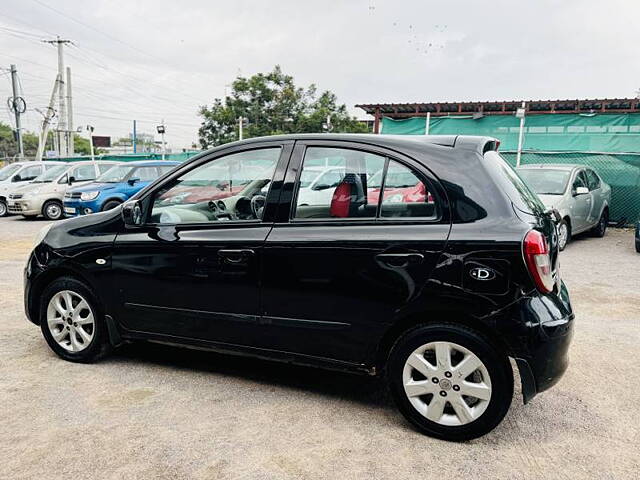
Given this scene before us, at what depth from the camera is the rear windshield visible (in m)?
2.81

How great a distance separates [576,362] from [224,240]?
2.80 m

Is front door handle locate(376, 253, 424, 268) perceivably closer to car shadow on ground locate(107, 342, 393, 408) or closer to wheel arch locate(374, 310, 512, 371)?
wheel arch locate(374, 310, 512, 371)

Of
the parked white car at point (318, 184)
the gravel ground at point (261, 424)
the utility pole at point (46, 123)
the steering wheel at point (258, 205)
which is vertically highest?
the utility pole at point (46, 123)

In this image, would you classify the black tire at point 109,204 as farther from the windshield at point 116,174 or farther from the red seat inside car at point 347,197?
the red seat inside car at point 347,197

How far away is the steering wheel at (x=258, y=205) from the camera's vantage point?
326cm

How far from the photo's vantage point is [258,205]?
131 inches

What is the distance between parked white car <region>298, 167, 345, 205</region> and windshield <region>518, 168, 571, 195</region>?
6.65 m

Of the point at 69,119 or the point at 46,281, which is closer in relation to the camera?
the point at 46,281

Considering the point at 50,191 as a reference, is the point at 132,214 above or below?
above

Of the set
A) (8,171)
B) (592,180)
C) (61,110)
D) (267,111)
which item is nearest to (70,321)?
(592,180)

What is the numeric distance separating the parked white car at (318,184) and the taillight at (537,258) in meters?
1.13

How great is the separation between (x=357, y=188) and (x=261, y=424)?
148 cm

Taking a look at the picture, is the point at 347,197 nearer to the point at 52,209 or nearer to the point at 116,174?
the point at 116,174

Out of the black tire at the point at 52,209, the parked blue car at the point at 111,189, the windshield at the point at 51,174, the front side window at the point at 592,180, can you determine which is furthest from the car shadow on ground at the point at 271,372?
the windshield at the point at 51,174
